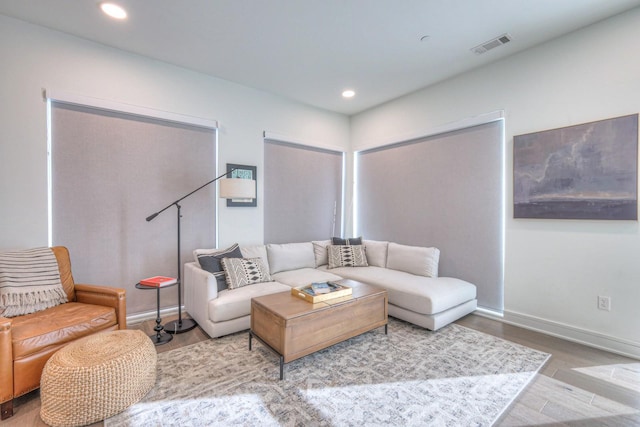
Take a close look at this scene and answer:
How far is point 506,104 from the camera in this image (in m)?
3.20

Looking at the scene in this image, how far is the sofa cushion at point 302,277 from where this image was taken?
11.1ft

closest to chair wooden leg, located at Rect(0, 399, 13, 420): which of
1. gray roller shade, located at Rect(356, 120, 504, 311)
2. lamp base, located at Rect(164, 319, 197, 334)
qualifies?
lamp base, located at Rect(164, 319, 197, 334)

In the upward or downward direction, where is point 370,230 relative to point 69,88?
downward

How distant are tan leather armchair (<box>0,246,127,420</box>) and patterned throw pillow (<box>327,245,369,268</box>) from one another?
255 cm

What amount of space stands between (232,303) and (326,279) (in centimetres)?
120

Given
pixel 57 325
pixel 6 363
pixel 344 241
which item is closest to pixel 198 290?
pixel 57 325

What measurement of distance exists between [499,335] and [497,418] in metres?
1.35

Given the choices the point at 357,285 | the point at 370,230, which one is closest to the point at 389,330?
the point at 357,285

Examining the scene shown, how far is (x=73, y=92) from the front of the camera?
111 inches

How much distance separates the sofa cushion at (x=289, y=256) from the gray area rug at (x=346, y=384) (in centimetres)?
116

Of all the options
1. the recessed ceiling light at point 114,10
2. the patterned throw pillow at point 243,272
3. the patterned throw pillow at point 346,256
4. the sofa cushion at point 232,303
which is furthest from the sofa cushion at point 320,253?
the recessed ceiling light at point 114,10

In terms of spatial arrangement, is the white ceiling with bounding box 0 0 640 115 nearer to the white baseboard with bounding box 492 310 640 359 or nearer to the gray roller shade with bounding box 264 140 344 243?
the gray roller shade with bounding box 264 140 344 243

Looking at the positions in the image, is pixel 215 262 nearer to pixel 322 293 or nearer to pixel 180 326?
pixel 180 326

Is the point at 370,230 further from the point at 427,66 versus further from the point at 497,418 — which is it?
the point at 497,418
